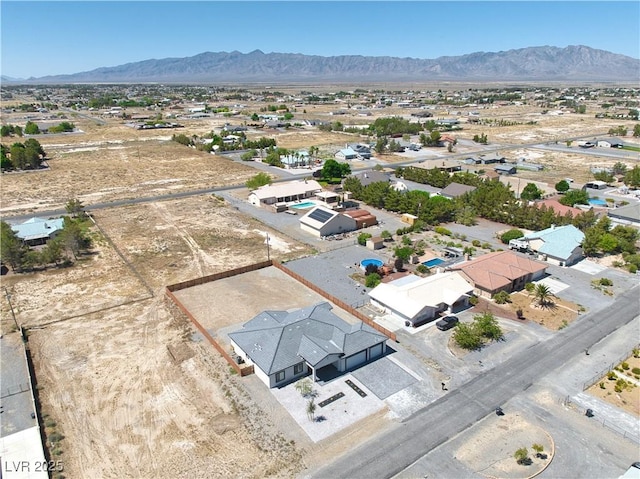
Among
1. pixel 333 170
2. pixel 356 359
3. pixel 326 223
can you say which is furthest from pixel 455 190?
pixel 356 359

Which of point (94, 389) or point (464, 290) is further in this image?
point (464, 290)

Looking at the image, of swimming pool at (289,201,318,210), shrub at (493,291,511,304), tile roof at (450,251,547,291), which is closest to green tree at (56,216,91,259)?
swimming pool at (289,201,318,210)

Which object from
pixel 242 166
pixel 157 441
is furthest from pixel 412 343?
pixel 242 166

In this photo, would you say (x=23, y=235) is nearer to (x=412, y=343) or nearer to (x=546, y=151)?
(x=412, y=343)

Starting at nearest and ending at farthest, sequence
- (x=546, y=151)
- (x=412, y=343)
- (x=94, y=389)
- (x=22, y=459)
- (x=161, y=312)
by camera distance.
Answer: (x=22, y=459), (x=94, y=389), (x=412, y=343), (x=161, y=312), (x=546, y=151)

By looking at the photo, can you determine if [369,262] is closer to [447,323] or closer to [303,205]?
[447,323]

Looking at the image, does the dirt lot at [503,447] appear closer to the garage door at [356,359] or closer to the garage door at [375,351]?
the garage door at [375,351]

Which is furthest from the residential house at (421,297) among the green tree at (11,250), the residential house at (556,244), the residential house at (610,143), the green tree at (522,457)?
the residential house at (610,143)
